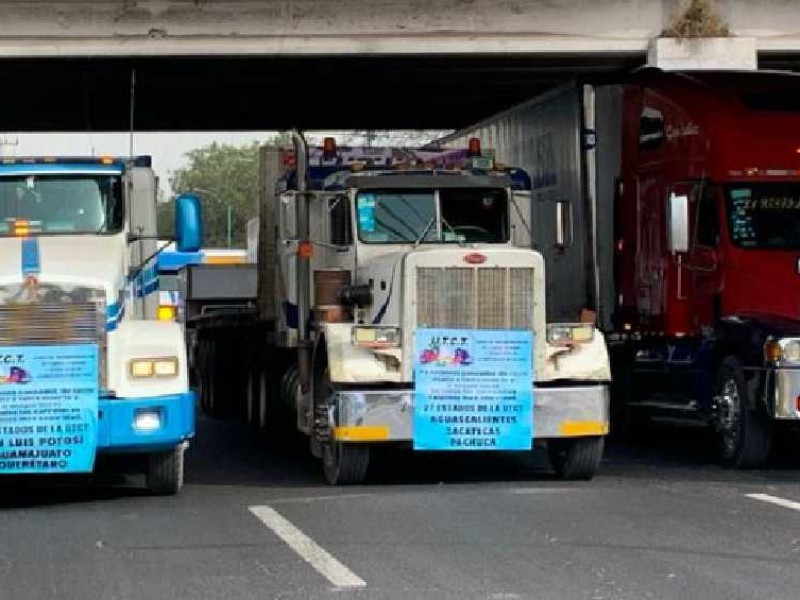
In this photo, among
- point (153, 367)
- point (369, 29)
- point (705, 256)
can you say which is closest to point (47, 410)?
point (153, 367)

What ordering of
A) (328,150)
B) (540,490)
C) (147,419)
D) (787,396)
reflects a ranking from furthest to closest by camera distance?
(328,150), (787,396), (540,490), (147,419)

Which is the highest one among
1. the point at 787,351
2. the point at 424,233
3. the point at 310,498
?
the point at 424,233

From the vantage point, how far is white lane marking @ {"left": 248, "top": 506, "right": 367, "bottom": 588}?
29.7ft

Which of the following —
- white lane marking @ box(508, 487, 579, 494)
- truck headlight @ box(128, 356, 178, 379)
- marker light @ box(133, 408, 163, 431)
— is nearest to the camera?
marker light @ box(133, 408, 163, 431)

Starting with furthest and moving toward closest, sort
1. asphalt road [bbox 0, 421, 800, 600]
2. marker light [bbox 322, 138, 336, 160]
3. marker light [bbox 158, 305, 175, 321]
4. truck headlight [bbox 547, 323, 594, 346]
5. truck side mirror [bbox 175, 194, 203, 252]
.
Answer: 1. marker light [bbox 322, 138, 336, 160]
2. marker light [bbox 158, 305, 175, 321]
3. truck headlight [bbox 547, 323, 594, 346]
4. truck side mirror [bbox 175, 194, 203, 252]
5. asphalt road [bbox 0, 421, 800, 600]

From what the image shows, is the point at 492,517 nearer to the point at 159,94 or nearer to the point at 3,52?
the point at 3,52

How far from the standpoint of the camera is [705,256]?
15.6 m

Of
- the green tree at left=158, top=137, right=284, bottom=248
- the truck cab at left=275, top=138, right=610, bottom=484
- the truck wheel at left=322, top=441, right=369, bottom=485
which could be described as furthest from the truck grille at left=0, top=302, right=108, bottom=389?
the green tree at left=158, top=137, right=284, bottom=248

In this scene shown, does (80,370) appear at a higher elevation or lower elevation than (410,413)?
higher

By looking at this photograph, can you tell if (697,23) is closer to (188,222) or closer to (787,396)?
(787,396)

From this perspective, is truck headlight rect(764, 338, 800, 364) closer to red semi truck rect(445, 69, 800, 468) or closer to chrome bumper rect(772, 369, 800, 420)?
red semi truck rect(445, 69, 800, 468)

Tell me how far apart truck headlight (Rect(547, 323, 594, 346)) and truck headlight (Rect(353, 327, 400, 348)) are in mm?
1400

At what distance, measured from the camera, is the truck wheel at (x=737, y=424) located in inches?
576

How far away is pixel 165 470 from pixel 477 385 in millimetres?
2825
